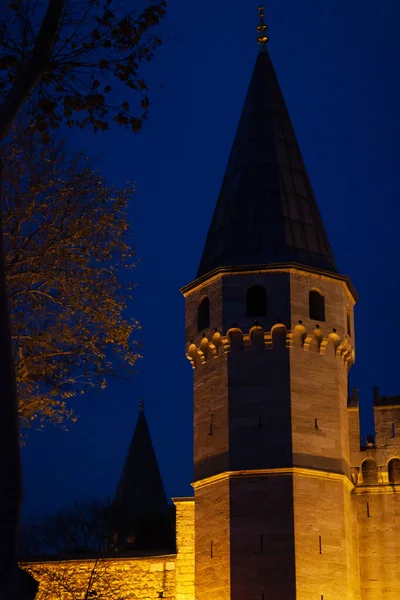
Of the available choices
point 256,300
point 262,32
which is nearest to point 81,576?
point 256,300

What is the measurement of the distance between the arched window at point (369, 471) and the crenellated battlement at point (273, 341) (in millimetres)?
2228

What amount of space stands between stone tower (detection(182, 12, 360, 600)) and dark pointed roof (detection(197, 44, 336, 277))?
0.03 metres

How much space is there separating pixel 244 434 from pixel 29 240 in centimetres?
696

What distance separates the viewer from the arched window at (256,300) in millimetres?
21422

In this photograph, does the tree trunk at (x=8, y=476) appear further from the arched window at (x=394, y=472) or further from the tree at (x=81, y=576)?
the arched window at (x=394, y=472)

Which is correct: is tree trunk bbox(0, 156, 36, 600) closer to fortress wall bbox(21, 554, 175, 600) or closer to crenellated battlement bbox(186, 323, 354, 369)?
crenellated battlement bbox(186, 323, 354, 369)

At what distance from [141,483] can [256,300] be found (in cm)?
1699

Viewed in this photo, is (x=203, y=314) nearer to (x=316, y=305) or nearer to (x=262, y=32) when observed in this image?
(x=316, y=305)

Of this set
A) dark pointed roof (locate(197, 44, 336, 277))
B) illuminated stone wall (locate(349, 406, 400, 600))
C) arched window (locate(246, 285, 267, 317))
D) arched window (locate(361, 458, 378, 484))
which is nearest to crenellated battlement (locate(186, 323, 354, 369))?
arched window (locate(246, 285, 267, 317))

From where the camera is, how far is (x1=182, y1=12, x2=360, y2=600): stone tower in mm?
19781

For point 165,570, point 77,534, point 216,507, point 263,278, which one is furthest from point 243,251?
point 77,534

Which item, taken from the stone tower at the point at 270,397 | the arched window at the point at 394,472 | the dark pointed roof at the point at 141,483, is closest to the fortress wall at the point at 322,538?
the stone tower at the point at 270,397

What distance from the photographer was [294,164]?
77.2 feet

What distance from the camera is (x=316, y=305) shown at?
71.4ft
